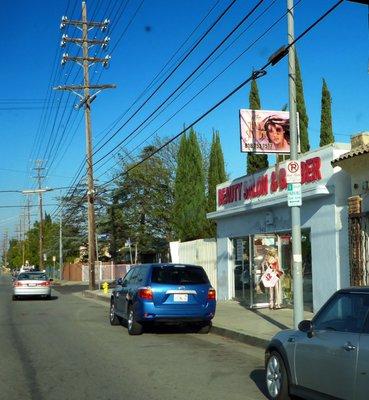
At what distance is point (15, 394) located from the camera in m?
7.65

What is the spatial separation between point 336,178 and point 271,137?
9.48ft

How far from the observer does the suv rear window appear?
45.1 ft

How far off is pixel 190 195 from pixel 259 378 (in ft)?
89.5

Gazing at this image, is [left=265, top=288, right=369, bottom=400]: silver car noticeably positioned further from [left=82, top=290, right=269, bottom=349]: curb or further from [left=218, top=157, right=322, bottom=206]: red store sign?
[left=218, top=157, right=322, bottom=206]: red store sign

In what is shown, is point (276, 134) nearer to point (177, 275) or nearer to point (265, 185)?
point (265, 185)

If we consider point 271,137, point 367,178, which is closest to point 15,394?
point 367,178

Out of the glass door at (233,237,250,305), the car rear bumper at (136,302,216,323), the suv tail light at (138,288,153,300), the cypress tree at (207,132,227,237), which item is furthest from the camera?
the cypress tree at (207,132,227,237)

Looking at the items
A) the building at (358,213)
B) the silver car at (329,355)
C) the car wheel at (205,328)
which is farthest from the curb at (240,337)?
the silver car at (329,355)

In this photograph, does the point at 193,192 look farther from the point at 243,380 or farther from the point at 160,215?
the point at 243,380

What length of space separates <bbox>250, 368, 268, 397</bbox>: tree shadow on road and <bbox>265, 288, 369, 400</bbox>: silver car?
60cm

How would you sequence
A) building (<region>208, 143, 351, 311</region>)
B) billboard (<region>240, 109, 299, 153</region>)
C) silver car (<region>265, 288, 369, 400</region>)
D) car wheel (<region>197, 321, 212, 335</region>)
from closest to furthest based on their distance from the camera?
silver car (<region>265, 288, 369, 400</region>)
car wheel (<region>197, 321, 212, 335</region>)
building (<region>208, 143, 351, 311</region>)
billboard (<region>240, 109, 299, 153</region>)

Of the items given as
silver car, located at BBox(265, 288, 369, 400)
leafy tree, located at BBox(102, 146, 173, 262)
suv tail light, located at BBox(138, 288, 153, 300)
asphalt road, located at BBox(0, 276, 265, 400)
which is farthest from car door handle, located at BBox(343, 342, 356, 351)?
leafy tree, located at BBox(102, 146, 173, 262)

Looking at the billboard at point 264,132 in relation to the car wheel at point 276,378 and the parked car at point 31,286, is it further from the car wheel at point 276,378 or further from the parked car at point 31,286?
the parked car at point 31,286

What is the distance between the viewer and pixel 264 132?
56.1 ft
